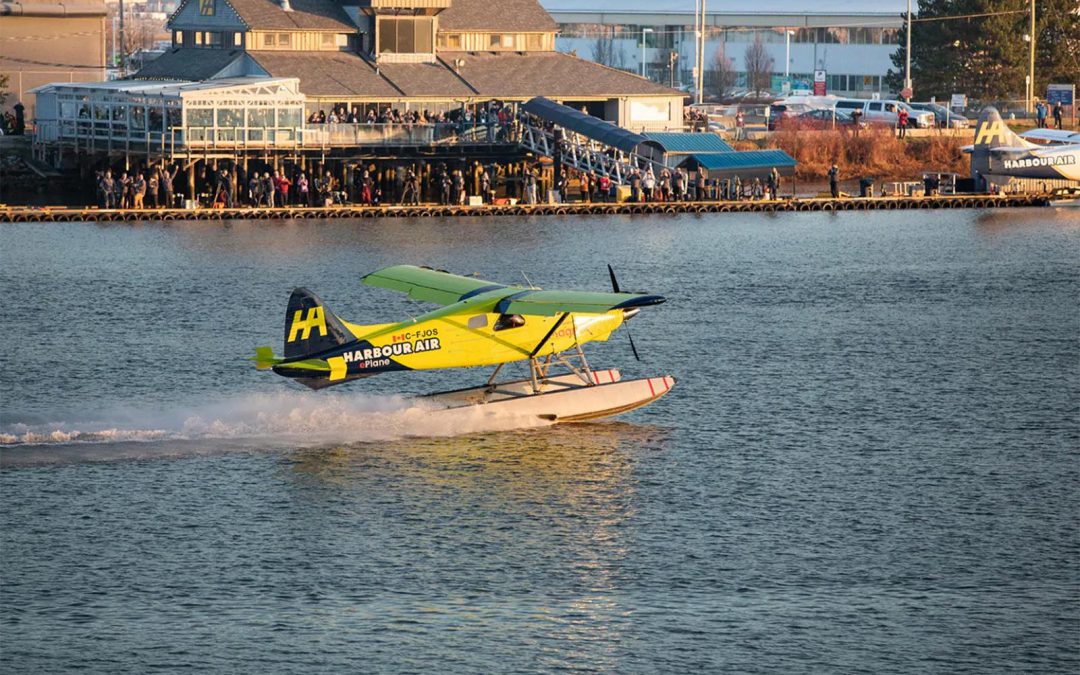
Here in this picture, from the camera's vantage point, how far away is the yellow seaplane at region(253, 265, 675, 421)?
34156 mm

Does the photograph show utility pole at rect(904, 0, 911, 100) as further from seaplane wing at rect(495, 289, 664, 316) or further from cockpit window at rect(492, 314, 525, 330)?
seaplane wing at rect(495, 289, 664, 316)

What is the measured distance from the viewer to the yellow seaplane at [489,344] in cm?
3416

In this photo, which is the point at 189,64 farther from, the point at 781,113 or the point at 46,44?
the point at 781,113

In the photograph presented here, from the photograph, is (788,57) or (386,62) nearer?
(386,62)

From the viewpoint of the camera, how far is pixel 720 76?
13975 centimetres

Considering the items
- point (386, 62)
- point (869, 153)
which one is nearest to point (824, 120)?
Result: point (869, 153)

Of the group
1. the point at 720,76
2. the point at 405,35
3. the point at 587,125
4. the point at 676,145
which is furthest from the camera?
the point at 720,76

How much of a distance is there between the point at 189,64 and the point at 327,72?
8326 mm

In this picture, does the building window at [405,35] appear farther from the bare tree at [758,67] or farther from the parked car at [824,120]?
the bare tree at [758,67]

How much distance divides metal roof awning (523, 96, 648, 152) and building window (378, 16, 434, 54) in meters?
7.26

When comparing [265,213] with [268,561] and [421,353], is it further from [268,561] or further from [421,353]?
[268,561]

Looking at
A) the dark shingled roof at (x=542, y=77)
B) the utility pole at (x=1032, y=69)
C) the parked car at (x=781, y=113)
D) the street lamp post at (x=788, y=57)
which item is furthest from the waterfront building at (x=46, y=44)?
the street lamp post at (x=788, y=57)

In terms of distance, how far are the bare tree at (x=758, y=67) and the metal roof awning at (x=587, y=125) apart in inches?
2501


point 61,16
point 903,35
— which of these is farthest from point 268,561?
point 903,35
